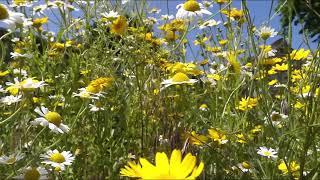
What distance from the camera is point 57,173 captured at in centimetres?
172

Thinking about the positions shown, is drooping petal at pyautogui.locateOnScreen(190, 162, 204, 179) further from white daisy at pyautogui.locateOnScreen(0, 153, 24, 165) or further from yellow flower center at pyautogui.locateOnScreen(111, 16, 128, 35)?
yellow flower center at pyautogui.locateOnScreen(111, 16, 128, 35)

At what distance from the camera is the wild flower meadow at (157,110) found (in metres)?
1.41

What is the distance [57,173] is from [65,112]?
22.9 inches

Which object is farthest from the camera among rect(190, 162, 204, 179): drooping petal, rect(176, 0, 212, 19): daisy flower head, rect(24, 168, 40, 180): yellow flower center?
rect(176, 0, 212, 19): daisy flower head

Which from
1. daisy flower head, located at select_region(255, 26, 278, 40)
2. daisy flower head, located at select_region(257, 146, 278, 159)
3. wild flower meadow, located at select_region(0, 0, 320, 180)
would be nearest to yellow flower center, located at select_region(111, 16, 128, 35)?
wild flower meadow, located at select_region(0, 0, 320, 180)

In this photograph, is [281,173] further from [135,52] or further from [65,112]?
[65,112]

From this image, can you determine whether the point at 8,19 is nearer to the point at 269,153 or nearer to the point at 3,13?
the point at 3,13

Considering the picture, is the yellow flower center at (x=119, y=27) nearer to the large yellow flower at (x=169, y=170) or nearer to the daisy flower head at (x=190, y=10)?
the daisy flower head at (x=190, y=10)

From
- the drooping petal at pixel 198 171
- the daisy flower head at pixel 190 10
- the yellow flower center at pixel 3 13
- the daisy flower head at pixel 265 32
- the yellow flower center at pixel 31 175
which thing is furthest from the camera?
the daisy flower head at pixel 190 10

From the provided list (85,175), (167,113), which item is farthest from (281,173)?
(85,175)

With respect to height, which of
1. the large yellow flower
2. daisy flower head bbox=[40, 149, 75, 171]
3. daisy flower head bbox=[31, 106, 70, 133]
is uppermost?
the large yellow flower

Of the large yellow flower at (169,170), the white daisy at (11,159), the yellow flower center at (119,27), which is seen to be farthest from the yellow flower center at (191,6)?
the large yellow flower at (169,170)

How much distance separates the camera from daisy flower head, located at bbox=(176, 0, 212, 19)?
2.21 meters

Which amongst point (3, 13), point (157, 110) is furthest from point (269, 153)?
point (3, 13)
